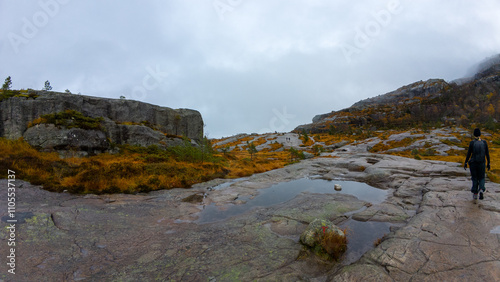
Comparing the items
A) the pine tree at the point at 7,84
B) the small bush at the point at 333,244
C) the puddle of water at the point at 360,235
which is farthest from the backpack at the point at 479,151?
the pine tree at the point at 7,84

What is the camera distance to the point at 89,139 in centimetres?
2228

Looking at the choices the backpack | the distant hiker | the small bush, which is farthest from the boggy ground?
the backpack

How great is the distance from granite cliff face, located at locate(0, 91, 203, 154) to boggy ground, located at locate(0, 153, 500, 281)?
11.8 metres

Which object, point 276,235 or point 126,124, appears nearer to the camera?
point 276,235

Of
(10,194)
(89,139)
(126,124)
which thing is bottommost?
(10,194)

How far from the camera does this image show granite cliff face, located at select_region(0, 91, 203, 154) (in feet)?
67.5

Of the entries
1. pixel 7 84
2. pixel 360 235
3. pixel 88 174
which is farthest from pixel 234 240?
pixel 7 84

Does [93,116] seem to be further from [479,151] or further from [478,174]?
[478,174]

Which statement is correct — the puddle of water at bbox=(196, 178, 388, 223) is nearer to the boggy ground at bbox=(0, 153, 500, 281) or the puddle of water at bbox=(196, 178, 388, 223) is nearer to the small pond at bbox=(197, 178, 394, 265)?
the small pond at bbox=(197, 178, 394, 265)

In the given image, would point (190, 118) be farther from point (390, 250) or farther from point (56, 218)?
point (390, 250)

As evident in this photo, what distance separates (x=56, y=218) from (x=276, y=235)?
8.69m

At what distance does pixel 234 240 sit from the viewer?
7.23 meters

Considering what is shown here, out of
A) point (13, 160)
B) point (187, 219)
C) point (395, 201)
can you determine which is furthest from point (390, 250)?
point (13, 160)

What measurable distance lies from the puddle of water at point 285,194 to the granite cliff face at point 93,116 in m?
19.2
